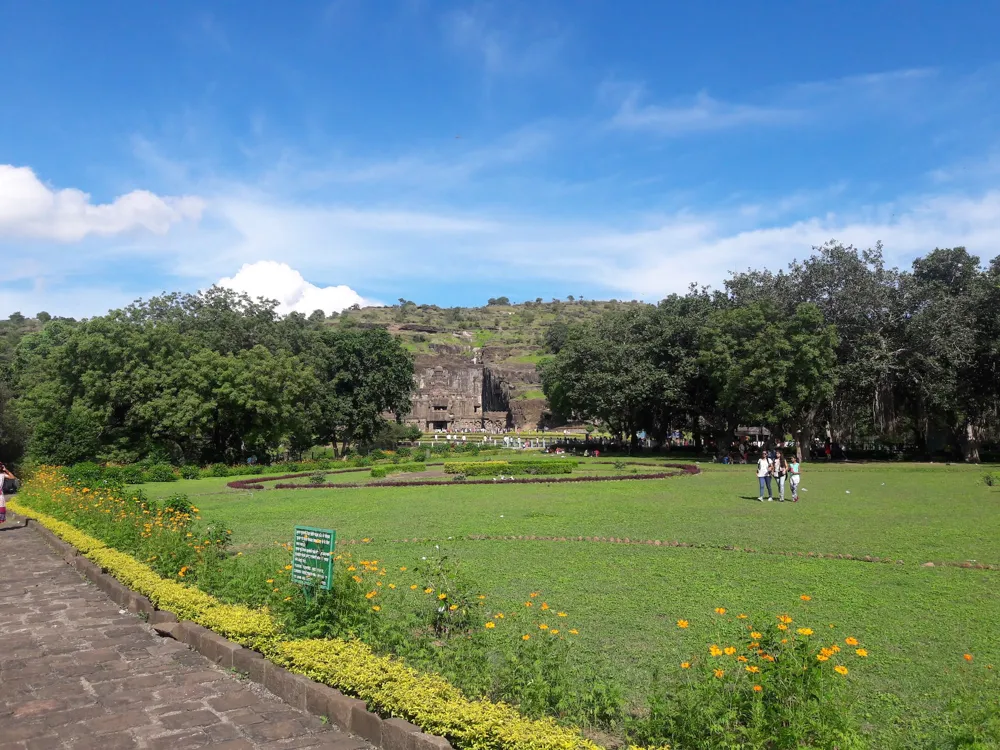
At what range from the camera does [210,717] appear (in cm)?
460

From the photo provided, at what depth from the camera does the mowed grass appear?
542 cm

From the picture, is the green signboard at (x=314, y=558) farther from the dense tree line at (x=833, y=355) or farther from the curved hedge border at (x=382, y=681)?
the dense tree line at (x=833, y=355)

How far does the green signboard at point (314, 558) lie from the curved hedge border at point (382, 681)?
1.36ft

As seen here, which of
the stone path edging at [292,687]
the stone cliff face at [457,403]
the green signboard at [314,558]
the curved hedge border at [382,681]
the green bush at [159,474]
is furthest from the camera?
the stone cliff face at [457,403]

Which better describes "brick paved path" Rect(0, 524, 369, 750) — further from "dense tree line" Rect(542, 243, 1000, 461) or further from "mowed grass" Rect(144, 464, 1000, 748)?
"dense tree line" Rect(542, 243, 1000, 461)

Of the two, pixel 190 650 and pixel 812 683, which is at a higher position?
pixel 812 683

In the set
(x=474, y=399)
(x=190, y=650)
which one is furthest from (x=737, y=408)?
(x=474, y=399)

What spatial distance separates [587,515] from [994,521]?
6922 millimetres

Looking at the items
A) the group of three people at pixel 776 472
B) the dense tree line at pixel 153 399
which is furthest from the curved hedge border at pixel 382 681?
the dense tree line at pixel 153 399

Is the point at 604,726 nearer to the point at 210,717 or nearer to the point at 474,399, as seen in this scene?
the point at 210,717

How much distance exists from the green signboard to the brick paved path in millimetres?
861

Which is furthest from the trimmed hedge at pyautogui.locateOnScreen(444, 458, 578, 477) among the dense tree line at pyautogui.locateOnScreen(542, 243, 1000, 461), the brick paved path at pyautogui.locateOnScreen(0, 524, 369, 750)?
the brick paved path at pyautogui.locateOnScreen(0, 524, 369, 750)

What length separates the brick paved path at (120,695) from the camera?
4.30 meters

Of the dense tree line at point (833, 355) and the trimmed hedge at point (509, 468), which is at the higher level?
the dense tree line at point (833, 355)
